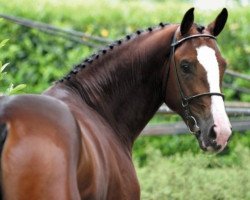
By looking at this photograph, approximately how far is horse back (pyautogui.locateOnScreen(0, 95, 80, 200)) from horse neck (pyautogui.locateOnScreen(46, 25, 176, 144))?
112cm

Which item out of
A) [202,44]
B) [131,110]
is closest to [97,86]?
[131,110]

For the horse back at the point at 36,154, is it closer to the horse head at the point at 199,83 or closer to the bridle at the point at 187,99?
the horse head at the point at 199,83

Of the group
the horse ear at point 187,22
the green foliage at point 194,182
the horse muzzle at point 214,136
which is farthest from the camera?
the green foliage at point 194,182

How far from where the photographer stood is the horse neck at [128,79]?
521 cm

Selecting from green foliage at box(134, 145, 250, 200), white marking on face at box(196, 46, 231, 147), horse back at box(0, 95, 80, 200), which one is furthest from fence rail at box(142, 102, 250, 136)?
horse back at box(0, 95, 80, 200)

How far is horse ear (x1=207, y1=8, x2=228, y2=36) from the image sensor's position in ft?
17.3

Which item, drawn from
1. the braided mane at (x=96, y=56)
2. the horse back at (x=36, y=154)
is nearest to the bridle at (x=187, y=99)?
the braided mane at (x=96, y=56)

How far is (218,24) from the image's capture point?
534 centimetres

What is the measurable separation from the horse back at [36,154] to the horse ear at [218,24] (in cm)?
153

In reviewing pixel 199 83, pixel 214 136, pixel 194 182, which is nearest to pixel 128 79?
pixel 199 83

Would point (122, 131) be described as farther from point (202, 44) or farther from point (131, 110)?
point (202, 44)

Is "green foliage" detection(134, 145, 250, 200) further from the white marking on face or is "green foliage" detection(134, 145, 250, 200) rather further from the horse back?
the horse back

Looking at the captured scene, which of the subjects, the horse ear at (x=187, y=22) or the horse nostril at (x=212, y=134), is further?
the horse ear at (x=187, y=22)

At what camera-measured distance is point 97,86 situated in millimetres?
5195
